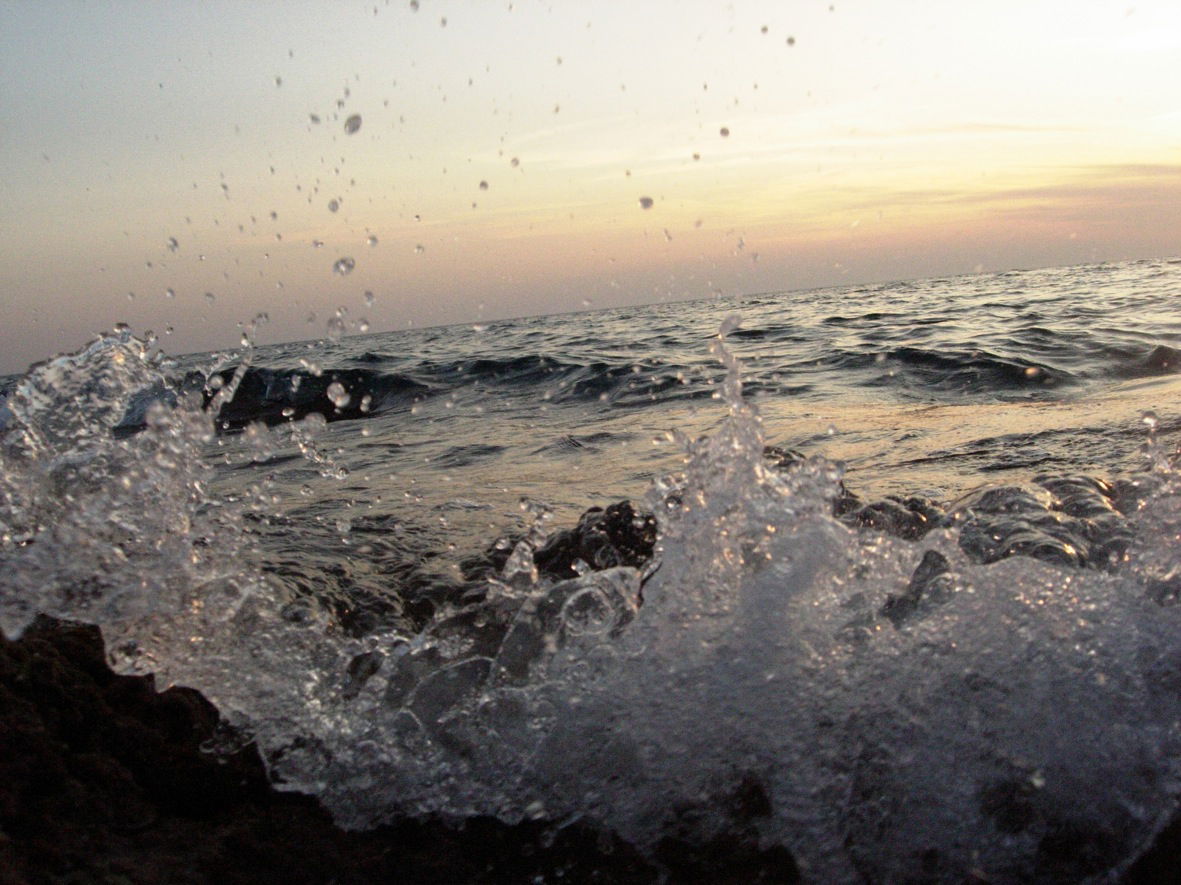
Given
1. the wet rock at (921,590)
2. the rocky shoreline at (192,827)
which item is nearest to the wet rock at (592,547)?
the wet rock at (921,590)

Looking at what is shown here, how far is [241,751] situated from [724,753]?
3.67ft

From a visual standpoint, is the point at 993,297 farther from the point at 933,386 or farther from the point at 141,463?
the point at 141,463

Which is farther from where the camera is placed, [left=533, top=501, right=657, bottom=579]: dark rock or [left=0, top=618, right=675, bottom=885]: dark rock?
[left=533, top=501, right=657, bottom=579]: dark rock

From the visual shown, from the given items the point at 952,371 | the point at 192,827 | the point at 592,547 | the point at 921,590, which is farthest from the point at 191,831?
the point at 952,371

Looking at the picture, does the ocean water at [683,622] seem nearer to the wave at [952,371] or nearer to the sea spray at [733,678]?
the sea spray at [733,678]

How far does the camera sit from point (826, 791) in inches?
72.2

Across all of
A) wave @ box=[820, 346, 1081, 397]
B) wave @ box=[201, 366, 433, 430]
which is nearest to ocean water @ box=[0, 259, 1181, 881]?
wave @ box=[820, 346, 1081, 397]

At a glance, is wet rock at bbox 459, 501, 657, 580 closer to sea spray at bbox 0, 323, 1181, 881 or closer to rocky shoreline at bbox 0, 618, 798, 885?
sea spray at bbox 0, 323, 1181, 881

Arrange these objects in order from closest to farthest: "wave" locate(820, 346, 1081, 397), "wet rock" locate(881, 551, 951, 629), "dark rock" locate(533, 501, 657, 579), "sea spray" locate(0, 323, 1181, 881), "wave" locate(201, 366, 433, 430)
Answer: "sea spray" locate(0, 323, 1181, 881) → "wet rock" locate(881, 551, 951, 629) → "dark rock" locate(533, 501, 657, 579) → "wave" locate(820, 346, 1081, 397) → "wave" locate(201, 366, 433, 430)

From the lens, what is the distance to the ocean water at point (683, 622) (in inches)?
71.8

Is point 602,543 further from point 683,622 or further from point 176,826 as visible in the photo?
point 176,826

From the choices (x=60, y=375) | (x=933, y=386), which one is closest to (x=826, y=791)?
(x=60, y=375)

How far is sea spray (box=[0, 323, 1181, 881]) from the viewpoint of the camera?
178cm

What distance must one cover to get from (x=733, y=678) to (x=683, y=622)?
0.23 metres
